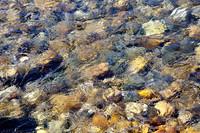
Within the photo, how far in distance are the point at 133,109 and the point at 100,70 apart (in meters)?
0.90

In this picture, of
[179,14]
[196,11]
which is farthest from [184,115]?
[196,11]

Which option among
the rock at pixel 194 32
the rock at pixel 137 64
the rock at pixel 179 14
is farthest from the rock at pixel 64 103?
the rock at pixel 179 14

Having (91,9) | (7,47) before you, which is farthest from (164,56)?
(7,47)

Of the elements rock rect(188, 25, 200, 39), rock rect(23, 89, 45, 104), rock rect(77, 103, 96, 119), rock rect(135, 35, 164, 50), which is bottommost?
rock rect(77, 103, 96, 119)

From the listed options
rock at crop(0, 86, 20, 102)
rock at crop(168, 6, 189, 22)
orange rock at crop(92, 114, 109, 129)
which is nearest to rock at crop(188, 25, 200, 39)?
rock at crop(168, 6, 189, 22)

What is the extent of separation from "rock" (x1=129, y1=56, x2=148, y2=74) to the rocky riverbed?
0.02m

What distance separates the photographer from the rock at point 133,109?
7.13ft

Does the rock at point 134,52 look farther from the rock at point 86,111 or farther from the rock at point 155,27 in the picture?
the rock at point 86,111

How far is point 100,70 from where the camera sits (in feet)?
9.38

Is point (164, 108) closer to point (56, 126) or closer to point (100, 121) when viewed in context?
point (100, 121)

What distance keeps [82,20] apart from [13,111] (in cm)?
262

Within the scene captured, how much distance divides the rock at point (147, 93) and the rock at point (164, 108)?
0.16 m

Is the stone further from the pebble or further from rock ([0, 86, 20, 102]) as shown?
rock ([0, 86, 20, 102])

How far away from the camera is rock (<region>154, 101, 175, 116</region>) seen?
6.97ft
